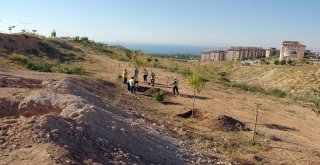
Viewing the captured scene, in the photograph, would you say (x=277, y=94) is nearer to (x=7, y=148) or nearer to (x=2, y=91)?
(x=2, y=91)

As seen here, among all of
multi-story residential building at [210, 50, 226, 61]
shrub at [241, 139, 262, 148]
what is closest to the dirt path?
shrub at [241, 139, 262, 148]

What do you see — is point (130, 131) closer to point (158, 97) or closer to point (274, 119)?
point (158, 97)

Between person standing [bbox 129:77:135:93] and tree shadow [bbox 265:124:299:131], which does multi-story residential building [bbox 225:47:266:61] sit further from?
tree shadow [bbox 265:124:299:131]

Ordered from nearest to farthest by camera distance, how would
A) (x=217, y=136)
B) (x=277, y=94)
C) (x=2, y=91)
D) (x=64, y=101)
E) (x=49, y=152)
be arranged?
(x=49, y=152)
(x=64, y=101)
(x=2, y=91)
(x=217, y=136)
(x=277, y=94)

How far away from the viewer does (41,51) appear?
135 feet

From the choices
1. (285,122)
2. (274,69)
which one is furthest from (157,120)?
(274,69)

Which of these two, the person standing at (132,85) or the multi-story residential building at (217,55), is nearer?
the person standing at (132,85)

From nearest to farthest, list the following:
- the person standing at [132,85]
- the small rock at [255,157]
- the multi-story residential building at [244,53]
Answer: the small rock at [255,157] → the person standing at [132,85] → the multi-story residential building at [244,53]

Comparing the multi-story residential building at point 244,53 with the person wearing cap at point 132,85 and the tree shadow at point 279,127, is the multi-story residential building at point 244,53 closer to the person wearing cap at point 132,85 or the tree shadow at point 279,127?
the person wearing cap at point 132,85

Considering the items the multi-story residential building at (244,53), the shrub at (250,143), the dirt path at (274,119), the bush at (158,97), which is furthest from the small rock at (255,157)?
the multi-story residential building at (244,53)

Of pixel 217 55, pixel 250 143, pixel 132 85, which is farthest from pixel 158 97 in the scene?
pixel 217 55

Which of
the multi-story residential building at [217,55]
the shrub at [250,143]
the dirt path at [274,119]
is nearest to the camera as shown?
the dirt path at [274,119]

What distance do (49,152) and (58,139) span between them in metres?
0.70

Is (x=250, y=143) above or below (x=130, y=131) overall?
below
